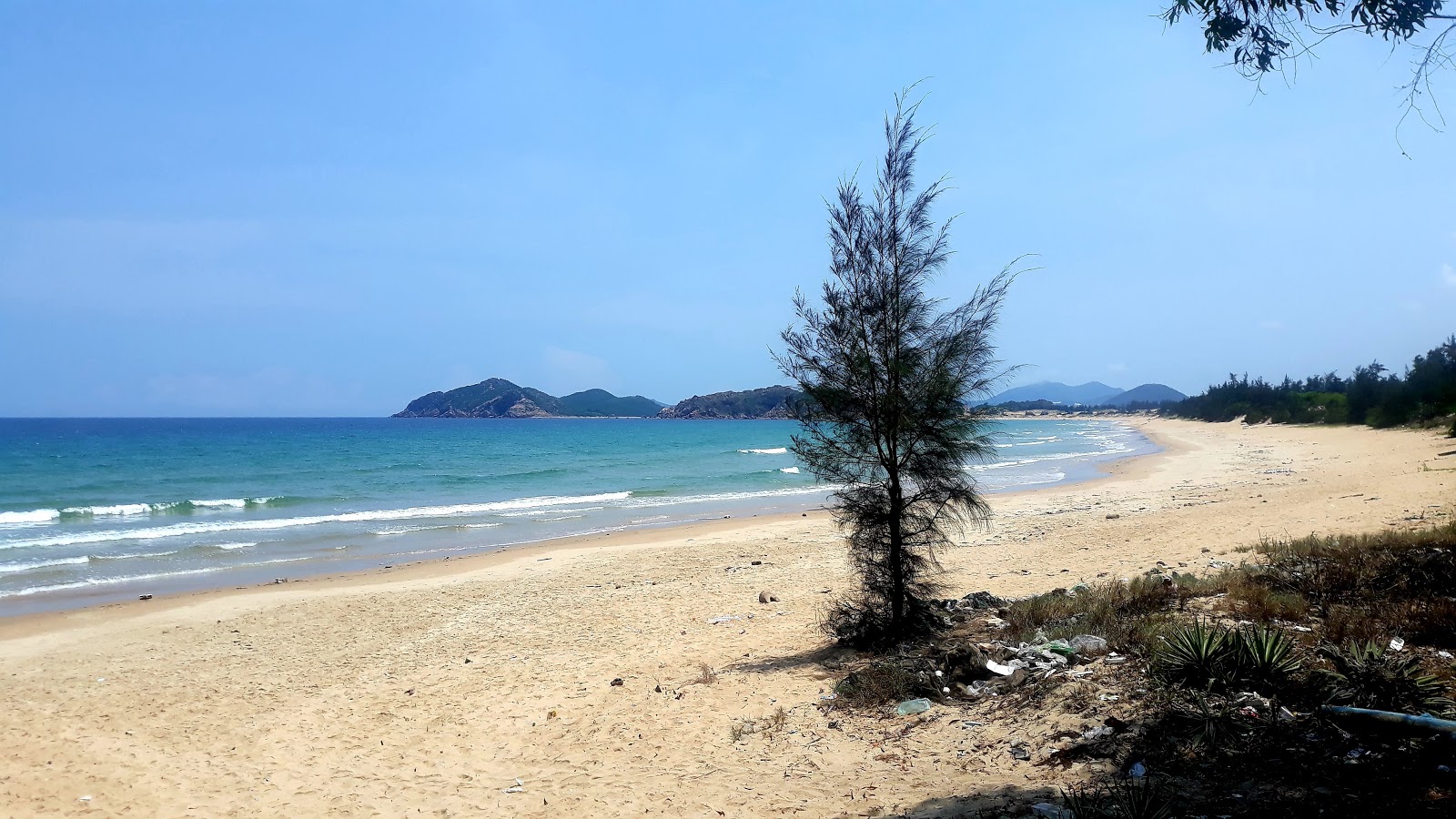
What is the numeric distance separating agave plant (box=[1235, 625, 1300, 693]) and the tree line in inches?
1254

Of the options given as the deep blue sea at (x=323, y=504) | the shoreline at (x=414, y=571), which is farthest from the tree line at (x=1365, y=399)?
the shoreline at (x=414, y=571)

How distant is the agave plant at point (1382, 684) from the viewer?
4371 mm

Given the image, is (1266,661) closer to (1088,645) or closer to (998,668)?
(1088,645)

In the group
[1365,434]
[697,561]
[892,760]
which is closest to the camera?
[892,760]

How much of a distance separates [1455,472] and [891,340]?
61.0 feet

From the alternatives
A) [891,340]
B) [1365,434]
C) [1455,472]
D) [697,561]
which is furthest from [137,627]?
[1365,434]

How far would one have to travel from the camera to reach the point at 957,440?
28.0 feet

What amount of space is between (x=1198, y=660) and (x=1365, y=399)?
6080 cm

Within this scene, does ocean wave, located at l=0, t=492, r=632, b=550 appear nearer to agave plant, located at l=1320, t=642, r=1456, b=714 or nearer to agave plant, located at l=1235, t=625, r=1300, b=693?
agave plant, located at l=1235, t=625, r=1300, b=693

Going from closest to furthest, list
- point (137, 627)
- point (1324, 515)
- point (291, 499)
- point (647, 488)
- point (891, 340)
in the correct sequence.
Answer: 1. point (891, 340)
2. point (137, 627)
3. point (1324, 515)
4. point (291, 499)
5. point (647, 488)

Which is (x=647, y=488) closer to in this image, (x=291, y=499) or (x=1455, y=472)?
(x=291, y=499)

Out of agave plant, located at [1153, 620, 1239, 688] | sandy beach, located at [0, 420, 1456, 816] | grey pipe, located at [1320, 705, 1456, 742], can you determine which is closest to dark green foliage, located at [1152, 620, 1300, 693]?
agave plant, located at [1153, 620, 1239, 688]

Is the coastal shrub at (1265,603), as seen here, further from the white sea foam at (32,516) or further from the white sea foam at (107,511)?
the white sea foam at (32,516)

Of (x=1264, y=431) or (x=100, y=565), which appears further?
(x=1264, y=431)
